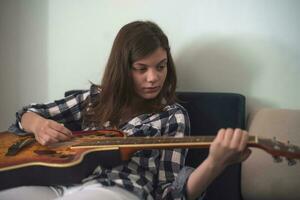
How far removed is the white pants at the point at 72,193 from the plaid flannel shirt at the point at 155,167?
0.02m

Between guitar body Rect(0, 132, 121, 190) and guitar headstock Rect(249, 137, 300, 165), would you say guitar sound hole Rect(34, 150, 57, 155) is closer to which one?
guitar body Rect(0, 132, 121, 190)

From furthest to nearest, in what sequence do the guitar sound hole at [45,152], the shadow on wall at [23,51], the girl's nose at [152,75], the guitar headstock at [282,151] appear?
the shadow on wall at [23,51], the girl's nose at [152,75], the guitar sound hole at [45,152], the guitar headstock at [282,151]

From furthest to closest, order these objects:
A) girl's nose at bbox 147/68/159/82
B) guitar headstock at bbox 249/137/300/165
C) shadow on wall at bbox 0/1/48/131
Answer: shadow on wall at bbox 0/1/48/131 < girl's nose at bbox 147/68/159/82 < guitar headstock at bbox 249/137/300/165

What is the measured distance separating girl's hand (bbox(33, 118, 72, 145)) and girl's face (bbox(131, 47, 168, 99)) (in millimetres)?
287

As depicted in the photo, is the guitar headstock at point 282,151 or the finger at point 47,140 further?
the finger at point 47,140

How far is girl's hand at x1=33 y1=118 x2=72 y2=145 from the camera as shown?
0.99 metres

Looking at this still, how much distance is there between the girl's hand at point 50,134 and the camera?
0.99 metres

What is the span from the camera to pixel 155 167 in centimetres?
97

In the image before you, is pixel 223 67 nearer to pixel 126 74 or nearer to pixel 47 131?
pixel 126 74

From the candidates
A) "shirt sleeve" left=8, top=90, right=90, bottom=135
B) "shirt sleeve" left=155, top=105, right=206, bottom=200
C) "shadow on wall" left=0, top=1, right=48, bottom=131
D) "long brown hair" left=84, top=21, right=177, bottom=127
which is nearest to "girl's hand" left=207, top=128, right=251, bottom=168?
"shirt sleeve" left=155, top=105, right=206, bottom=200

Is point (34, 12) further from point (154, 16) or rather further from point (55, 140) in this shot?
point (55, 140)

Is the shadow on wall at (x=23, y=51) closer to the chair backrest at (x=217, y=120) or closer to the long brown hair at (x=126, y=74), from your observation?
the long brown hair at (x=126, y=74)

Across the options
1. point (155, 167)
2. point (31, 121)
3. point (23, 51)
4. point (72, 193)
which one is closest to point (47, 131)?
point (31, 121)

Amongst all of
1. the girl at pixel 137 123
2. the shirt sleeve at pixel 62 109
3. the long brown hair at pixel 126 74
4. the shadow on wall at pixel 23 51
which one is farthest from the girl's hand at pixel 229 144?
the shadow on wall at pixel 23 51
